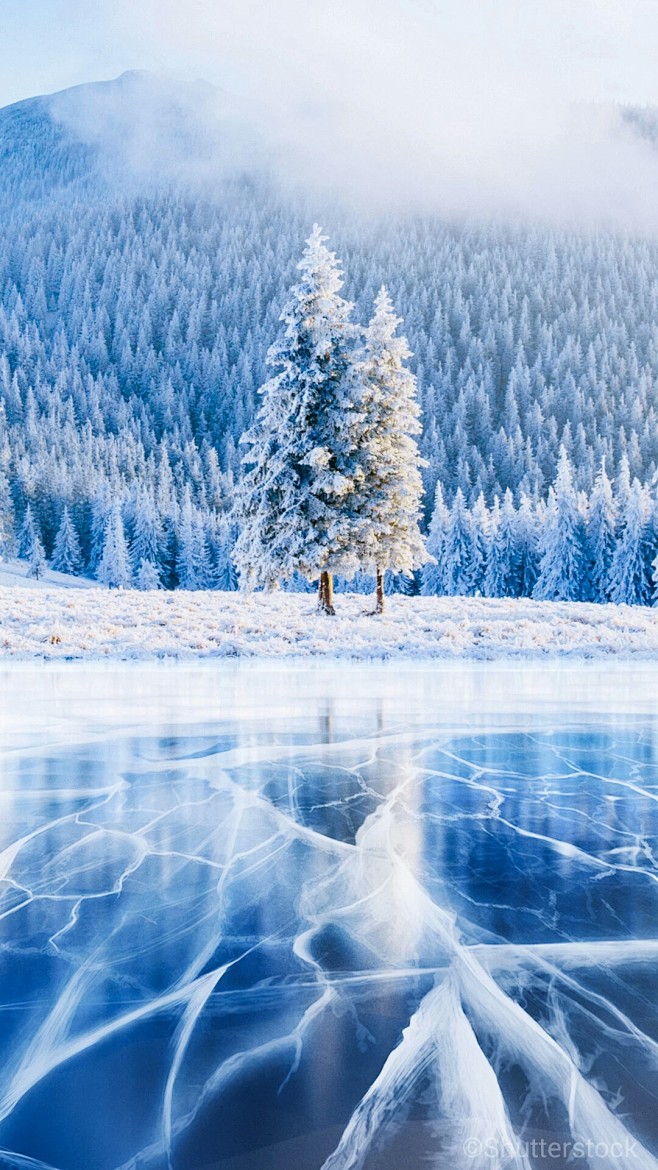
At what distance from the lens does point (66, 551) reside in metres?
99.1

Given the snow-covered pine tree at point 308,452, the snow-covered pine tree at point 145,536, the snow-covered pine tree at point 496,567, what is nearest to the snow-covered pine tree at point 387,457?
the snow-covered pine tree at point 308,452

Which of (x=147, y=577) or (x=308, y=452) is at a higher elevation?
(x=308, y=452)

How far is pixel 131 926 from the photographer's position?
362cm

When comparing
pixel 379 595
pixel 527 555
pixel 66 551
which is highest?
pixel 66 551

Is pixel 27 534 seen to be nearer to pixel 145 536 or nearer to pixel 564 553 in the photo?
pixel 145 536

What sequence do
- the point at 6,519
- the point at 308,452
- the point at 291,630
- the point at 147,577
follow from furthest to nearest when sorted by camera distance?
the point at 6,519, the point at 147,577, the point at 308,452, the point at 291,630

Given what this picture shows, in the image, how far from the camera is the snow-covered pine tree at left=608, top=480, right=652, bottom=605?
65375 mm

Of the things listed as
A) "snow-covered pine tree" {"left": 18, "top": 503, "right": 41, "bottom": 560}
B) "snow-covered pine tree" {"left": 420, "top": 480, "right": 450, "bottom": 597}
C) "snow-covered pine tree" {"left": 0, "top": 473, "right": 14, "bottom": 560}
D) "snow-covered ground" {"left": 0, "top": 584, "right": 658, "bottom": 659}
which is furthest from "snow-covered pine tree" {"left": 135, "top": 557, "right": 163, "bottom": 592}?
"snow-covered ground" {"left": 0, "top": 584, "right": 658, "bottom": 659}

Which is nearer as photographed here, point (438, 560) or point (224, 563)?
point (438, 560)

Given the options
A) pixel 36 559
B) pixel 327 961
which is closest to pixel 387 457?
pixel 327 961

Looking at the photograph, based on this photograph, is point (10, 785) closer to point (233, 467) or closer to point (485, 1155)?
point (485, 1155)

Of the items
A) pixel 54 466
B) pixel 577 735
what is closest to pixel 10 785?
pixel 577 735

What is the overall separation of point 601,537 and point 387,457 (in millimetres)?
49303

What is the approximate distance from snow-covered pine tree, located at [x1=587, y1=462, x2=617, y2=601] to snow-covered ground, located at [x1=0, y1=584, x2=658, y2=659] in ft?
142
